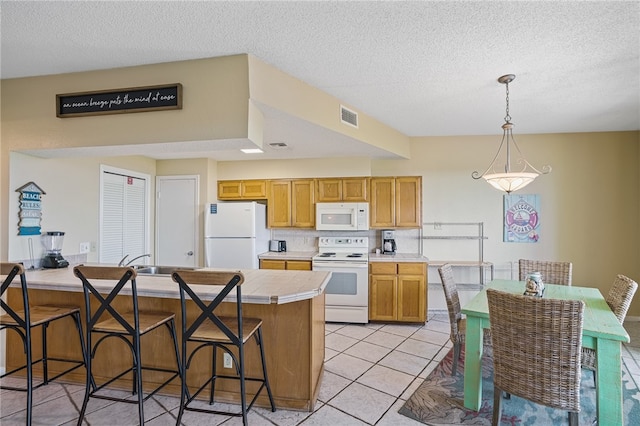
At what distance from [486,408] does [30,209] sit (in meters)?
4.02

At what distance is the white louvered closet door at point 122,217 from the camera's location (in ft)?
12.8

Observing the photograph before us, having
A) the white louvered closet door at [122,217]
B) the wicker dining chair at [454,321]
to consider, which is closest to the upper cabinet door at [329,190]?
the wicker dining chair at [454,321]

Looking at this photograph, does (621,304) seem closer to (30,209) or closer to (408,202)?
(408,202)

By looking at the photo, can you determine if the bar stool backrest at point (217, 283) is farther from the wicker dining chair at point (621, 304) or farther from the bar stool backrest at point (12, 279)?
the wicker dining chair at point (621, 304)

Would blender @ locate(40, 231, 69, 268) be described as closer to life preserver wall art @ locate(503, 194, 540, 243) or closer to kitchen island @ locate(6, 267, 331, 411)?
kitchen island @ locate(6, 267, 331, 411)

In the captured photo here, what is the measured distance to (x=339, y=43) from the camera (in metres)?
2.18

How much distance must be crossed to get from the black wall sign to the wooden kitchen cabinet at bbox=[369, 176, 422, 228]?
9.45 ft

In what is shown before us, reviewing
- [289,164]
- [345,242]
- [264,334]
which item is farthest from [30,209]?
[345,242]

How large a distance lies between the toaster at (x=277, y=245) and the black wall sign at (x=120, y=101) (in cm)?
289

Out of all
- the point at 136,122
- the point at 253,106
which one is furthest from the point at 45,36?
the point at 253,106

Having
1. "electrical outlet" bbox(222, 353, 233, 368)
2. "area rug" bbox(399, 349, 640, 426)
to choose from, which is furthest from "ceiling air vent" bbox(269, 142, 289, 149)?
"area rug" bbox(399, 349, 640, 426)

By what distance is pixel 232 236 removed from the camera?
14.6 ft

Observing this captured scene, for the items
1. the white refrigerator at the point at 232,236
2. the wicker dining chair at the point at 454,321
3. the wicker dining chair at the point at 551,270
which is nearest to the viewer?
the wicker dining chair at the point at 454,321

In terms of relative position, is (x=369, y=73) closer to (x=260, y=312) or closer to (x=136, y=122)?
(x=136, y=122)
